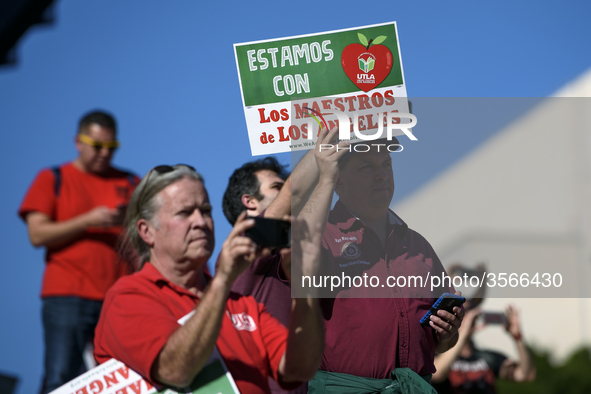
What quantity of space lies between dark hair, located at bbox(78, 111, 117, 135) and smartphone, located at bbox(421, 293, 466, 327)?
2.40 metres

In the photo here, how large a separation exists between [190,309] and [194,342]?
0.94ft

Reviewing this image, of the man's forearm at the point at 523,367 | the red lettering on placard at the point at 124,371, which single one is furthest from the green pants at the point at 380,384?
the man's forearm at the point at 523,367

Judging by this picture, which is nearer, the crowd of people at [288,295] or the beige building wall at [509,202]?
the crowd of people at [288,295]

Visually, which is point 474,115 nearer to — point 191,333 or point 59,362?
point 191,333

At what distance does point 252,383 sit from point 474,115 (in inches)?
48.7

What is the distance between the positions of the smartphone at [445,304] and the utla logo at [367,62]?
81 centimetres

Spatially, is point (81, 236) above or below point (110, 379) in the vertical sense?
above

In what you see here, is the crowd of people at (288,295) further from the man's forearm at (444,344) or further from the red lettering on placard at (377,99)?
the red lettering on placard at (377,99)

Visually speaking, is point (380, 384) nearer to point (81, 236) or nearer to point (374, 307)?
point (374, 307)

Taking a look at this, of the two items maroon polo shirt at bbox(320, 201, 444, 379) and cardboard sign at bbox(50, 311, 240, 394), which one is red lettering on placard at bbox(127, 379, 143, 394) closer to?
cardboard sign at bbox(50, 311, 240, 394)

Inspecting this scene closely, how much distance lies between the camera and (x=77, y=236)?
341 cm

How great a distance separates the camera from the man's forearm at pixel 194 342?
1764 mm

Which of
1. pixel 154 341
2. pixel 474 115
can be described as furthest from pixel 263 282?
pixel 474 115

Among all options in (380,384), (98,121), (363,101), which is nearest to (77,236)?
(98,121)
